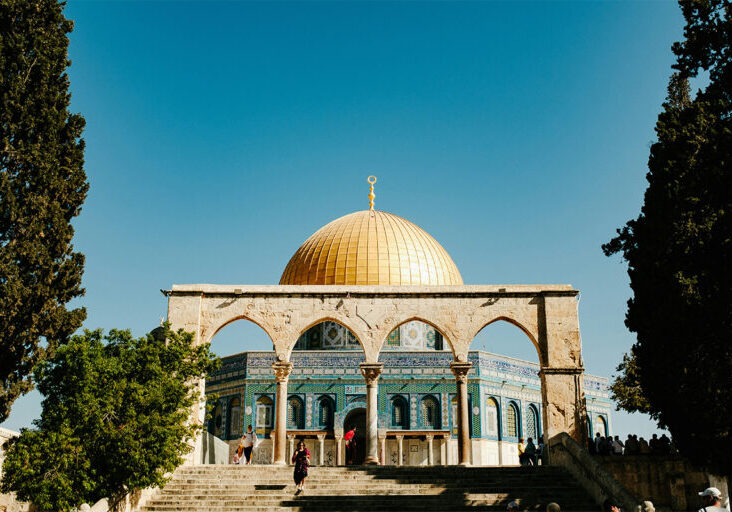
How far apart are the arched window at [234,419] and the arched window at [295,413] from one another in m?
2.00

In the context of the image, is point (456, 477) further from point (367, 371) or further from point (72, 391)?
point (72, 391)

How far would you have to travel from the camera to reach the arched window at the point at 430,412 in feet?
89.2

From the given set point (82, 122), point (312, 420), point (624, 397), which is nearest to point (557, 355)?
point (624, 397)

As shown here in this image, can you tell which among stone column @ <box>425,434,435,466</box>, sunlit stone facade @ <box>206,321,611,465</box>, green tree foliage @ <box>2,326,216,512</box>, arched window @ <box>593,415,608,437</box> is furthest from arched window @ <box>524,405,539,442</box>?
green tree foliage @ <box>2,326,216,512</box>

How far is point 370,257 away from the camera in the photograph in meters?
27.6

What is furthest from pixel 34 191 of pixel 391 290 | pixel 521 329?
pixel 521 329

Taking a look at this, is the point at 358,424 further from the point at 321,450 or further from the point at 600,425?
the point at 600,425

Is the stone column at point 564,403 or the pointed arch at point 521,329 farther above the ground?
the pointed arch at point 521,329

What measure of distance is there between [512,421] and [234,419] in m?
11.0

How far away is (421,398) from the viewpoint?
2756cm

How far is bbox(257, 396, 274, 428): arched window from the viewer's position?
27.5 metres

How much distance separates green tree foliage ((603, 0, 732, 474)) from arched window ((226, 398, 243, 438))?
18004 mm

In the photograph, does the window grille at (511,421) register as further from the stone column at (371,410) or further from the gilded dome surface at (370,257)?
the stone column at (371,410)

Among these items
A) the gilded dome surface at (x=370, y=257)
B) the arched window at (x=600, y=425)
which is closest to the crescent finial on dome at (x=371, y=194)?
the gilded dome surface at (x=370, y=257)
